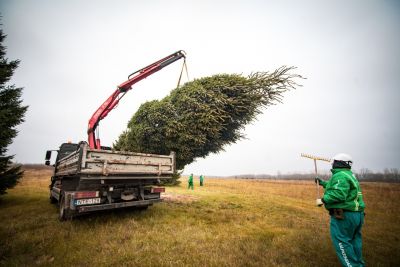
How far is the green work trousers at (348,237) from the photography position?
326cm

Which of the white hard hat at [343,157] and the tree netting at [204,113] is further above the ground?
the tree netting at [204,113]

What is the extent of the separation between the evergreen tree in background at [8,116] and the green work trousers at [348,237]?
1415 centimetres

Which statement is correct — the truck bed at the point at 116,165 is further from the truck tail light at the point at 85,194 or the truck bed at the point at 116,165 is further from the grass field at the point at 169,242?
the grass field at the point at 169,242

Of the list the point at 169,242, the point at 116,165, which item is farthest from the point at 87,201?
the point at 169,242

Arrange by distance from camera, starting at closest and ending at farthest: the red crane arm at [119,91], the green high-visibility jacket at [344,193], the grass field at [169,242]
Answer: the green high-visibility jacket at [344,193] → the grass field at [169,242] → the red crane arm at [119,91]

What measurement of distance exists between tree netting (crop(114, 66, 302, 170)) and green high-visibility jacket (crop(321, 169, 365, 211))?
5.60m

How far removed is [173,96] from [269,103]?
15.3 feet

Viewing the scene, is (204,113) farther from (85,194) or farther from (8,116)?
(8,116)

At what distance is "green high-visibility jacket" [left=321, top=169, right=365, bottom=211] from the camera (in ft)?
11.1

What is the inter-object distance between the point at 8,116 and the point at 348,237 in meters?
14.8

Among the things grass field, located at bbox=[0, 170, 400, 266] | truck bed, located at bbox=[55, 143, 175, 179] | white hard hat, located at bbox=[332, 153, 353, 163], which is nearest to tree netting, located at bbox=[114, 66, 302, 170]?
truck bed, located at bbox=[55, 143, 175, 179]

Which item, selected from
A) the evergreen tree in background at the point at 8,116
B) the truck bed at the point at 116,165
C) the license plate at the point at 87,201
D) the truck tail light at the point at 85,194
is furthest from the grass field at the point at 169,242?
the evergreen tree in background at the point at 8,116

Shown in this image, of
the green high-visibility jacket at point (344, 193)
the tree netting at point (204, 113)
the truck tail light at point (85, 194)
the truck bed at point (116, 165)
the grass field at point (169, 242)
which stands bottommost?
the grass field at point (169, 242)

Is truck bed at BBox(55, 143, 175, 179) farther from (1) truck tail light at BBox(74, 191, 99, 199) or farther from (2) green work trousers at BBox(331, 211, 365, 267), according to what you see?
(2) green work trousers at BBox(331, 211, 365, 267)
